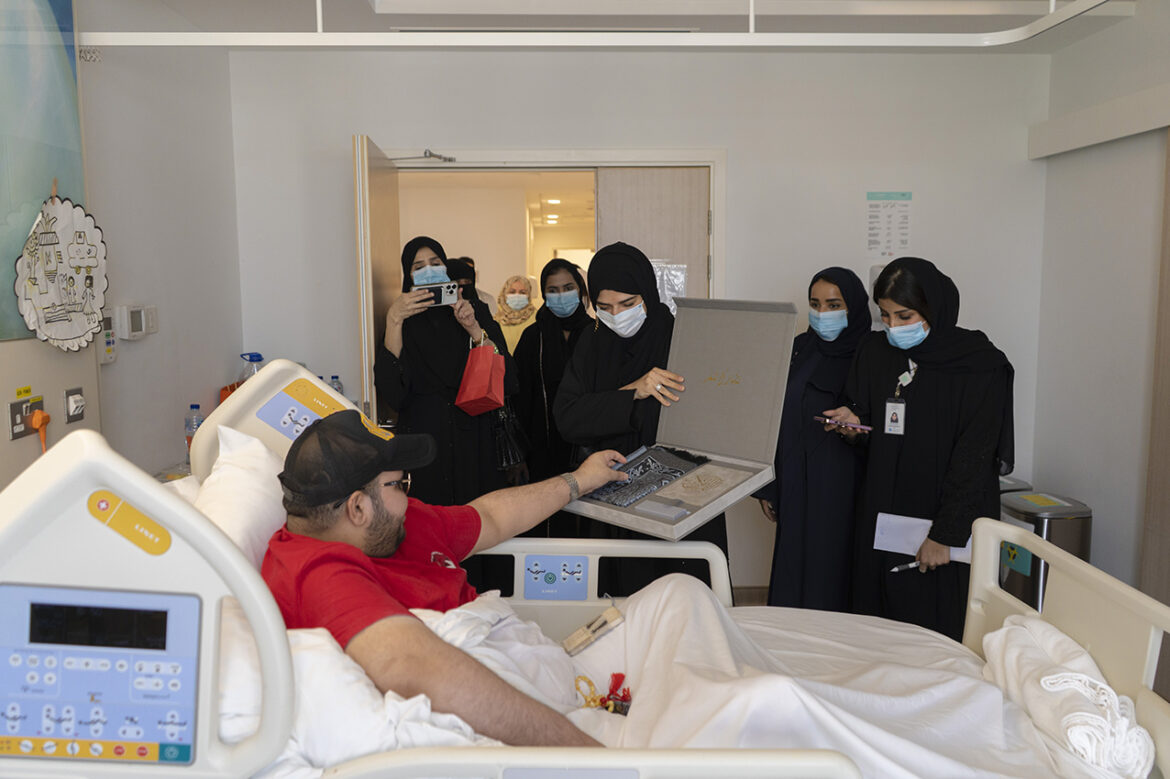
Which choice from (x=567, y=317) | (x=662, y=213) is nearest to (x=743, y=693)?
(x=567, y=317)

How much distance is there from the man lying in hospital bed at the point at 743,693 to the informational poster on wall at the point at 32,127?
821 mm

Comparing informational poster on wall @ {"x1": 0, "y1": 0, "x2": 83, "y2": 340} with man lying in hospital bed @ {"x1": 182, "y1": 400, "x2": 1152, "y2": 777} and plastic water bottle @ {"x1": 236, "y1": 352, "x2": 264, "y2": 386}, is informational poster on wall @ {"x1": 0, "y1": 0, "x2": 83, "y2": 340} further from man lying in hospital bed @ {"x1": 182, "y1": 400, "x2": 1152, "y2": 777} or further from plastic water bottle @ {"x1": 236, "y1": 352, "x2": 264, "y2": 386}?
plastic water bottle @ {"x1": 236, "y1": 352, "x2": 264, "y2": 386}

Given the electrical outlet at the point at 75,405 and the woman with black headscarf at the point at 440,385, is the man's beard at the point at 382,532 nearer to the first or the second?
the electrical outlet at the point at 75,405

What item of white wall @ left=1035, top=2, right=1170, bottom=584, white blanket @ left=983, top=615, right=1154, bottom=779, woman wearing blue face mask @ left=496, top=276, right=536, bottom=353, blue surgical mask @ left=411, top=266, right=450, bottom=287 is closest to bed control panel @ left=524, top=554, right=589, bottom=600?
white blanket @ left=983, top=615, right=1154, bottom=779

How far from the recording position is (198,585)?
1.14 metres

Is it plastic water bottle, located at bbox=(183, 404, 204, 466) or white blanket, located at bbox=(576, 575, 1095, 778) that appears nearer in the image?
white blanket, located at bbox=(576, 575, 1095, 778)

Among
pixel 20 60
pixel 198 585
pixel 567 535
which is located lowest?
pixel 567 535

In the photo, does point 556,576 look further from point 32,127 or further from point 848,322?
point 32,127

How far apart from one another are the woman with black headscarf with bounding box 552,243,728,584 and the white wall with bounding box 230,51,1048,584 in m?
1.54

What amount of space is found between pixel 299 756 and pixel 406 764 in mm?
212

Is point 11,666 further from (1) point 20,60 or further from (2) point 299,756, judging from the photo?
(1) point 20,60

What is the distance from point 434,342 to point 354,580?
194 cm

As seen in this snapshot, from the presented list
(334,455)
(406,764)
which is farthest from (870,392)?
(406,764)

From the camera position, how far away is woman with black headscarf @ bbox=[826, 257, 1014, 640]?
2617mm
